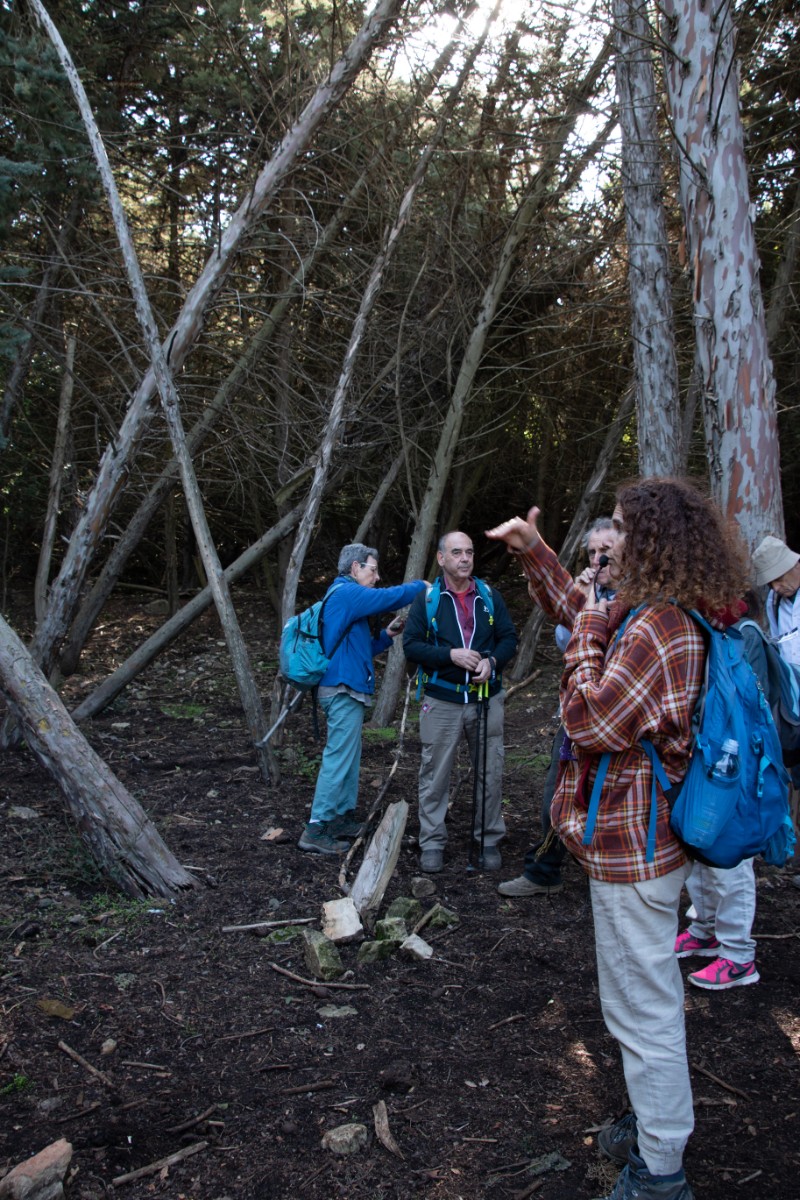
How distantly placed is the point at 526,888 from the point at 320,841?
1.46 meters

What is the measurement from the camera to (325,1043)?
12.3 ft

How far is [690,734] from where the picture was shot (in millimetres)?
2525

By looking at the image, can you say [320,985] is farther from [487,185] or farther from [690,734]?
[487,185]

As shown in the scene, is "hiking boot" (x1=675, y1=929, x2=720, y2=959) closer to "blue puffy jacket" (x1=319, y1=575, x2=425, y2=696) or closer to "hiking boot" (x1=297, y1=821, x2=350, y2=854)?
"hiking boot" (x1=297, y1=821, x2=350, y2=854)

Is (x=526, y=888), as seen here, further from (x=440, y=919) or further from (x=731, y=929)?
(x=731, y=929)

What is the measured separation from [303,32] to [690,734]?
913 cm

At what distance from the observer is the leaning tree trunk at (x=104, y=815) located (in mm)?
5067

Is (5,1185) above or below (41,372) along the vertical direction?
below

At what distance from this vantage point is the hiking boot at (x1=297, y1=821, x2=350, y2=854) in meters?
6.02

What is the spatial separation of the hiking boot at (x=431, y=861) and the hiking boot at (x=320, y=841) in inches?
22.6

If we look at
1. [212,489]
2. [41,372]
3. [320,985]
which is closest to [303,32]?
[41,372]

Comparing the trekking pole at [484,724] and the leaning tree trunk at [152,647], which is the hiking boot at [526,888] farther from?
the leaning tree trunk at [152,647]

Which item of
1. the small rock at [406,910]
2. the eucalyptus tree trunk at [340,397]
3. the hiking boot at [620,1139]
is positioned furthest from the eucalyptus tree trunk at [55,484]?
the hiking boot at [620,1139]

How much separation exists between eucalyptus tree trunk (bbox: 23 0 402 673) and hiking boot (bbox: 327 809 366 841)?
3670 millimetres
